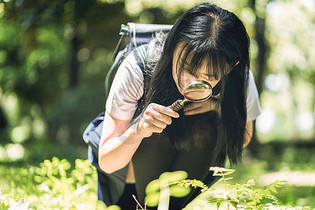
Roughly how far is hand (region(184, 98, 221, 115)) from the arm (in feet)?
0.95

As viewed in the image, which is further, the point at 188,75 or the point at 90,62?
the point at 90,62

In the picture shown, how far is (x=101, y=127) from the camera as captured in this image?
2.01 m

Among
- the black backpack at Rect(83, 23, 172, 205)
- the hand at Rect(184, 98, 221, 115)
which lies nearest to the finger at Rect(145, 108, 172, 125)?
the hand at Rect(184, 98, 221, 115)

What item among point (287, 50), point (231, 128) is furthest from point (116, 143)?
point (287, 50)

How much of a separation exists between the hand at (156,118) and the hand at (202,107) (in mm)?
372

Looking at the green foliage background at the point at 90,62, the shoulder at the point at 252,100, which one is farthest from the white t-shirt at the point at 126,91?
the green foliage background at the point at 90,62

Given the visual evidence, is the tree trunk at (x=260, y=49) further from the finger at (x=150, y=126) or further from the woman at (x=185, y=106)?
the finger at (x=150, y=126)

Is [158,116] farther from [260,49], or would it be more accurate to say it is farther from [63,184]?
[260,49]

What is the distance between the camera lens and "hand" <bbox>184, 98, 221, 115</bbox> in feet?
5.99

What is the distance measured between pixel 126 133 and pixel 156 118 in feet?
0.67

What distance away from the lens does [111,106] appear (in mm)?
1687

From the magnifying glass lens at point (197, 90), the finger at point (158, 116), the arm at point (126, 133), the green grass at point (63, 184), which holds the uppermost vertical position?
the magnifying glass lens at point (197, 90)

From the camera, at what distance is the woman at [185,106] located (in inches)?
59.0

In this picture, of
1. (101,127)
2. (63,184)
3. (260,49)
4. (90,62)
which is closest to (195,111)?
(101,127)
